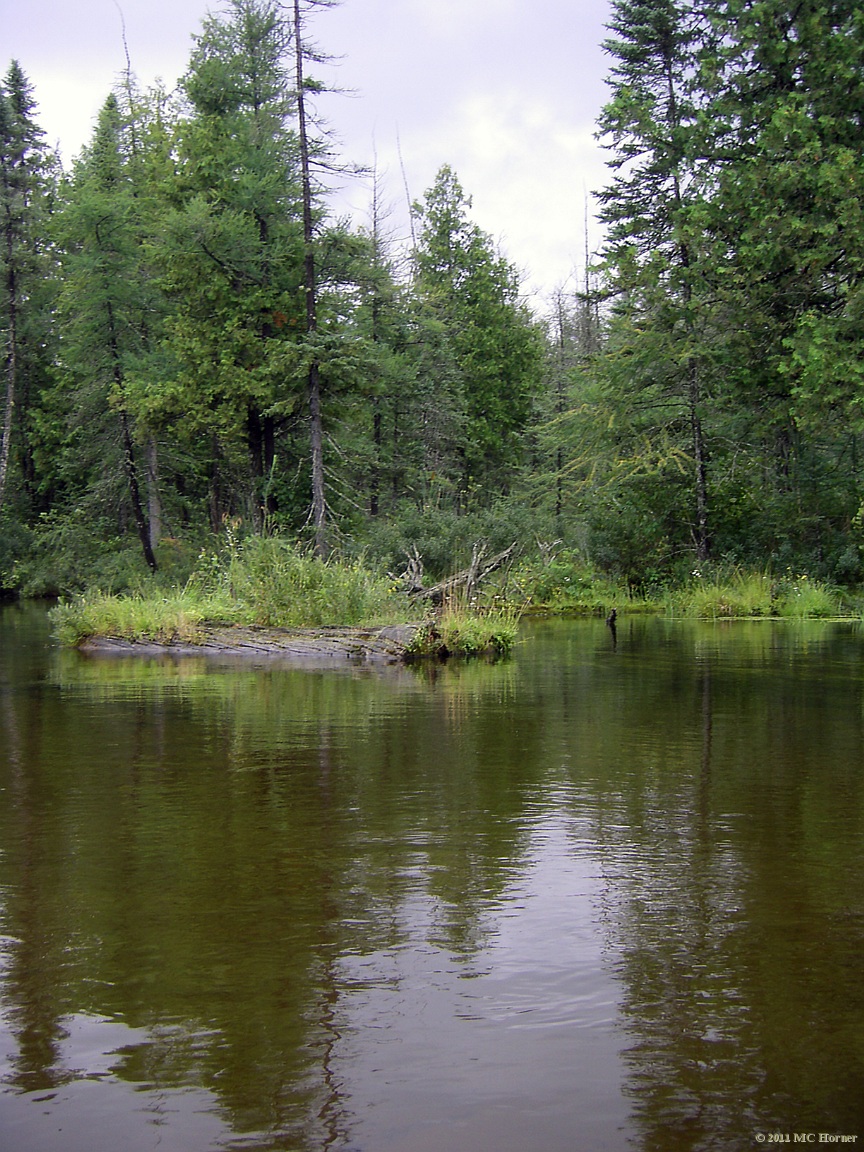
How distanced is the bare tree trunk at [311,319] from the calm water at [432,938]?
64.3 feet

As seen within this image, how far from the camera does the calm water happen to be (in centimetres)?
371

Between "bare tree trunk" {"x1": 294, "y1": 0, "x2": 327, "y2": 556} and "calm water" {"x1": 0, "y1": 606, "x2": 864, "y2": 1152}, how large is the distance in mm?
19613

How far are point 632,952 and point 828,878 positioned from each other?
4.97ft

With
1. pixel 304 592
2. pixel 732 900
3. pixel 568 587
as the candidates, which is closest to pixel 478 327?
pixel 568 587

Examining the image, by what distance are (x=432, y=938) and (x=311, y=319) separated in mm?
28336

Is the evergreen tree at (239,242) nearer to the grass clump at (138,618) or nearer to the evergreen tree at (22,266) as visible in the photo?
the grass clump at (138,618)

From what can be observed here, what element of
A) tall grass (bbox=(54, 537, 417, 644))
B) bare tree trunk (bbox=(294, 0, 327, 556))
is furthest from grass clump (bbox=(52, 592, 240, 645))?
bare tree trunk (bbox=(294, 0, 327, 556))

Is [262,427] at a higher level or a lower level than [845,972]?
higher

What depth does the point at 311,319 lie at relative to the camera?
32062mm

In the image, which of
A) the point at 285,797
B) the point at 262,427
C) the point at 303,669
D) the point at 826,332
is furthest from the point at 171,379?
the point at 285,797

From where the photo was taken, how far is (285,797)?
7961mm

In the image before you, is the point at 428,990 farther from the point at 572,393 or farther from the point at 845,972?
the point at 572,393

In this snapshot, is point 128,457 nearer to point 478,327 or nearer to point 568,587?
point 568,587

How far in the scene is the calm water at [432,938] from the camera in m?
3.71
